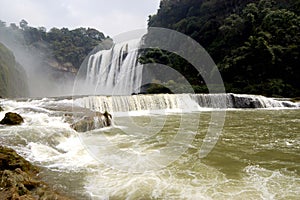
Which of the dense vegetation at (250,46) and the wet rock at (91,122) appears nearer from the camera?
the wet rock at (91,122)

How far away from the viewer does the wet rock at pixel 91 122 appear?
762 centimetres

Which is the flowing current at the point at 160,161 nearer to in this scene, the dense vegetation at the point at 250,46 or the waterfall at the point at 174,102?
the waterfall at the point at 174,102

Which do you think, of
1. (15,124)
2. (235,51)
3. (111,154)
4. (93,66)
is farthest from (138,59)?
(111,154)

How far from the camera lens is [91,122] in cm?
800

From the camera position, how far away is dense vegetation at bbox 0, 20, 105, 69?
1548 inches

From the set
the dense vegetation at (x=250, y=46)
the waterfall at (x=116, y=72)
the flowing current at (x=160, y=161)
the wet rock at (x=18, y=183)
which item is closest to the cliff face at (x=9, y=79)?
the waterfall at (x=116, y=72)

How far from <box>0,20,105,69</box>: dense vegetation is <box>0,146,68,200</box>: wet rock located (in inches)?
1479

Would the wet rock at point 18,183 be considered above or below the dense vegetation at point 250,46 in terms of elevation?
below

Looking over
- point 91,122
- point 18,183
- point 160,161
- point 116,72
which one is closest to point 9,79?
point 116,72

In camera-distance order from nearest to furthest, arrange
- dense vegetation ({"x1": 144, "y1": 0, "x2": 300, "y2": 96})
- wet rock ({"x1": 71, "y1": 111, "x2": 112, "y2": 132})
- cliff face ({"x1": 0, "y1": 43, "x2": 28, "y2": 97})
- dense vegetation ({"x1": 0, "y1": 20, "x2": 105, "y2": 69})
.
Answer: wet rock ({"x1": 71, "y1": 111, "x2": 112, "y2": 132}), cliff face ({"x1": 0, "y1": 43, "x2": 28, "y2": 97}), dense vegetation ({"x1": 144, "y1": 0, "x2": 300, "y2": 96}), dense vegetation ({"x1": 0, "y1": 20, "x2": 105, "y2": 69})

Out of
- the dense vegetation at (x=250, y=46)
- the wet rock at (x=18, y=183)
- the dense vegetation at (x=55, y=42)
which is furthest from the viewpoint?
the dense vegetation at (x=55, y=42)

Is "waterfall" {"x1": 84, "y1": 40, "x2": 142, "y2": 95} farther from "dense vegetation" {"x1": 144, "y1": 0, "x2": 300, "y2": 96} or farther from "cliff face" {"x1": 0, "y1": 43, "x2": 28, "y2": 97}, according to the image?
"cliff face" {"x1": 0, "y1": 43, "x2": 28, "y2": 97}

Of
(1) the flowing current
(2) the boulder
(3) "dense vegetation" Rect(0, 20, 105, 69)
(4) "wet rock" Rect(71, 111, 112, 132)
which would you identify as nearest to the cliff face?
(1) the flowing current

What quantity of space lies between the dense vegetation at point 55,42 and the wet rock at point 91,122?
33.8m
